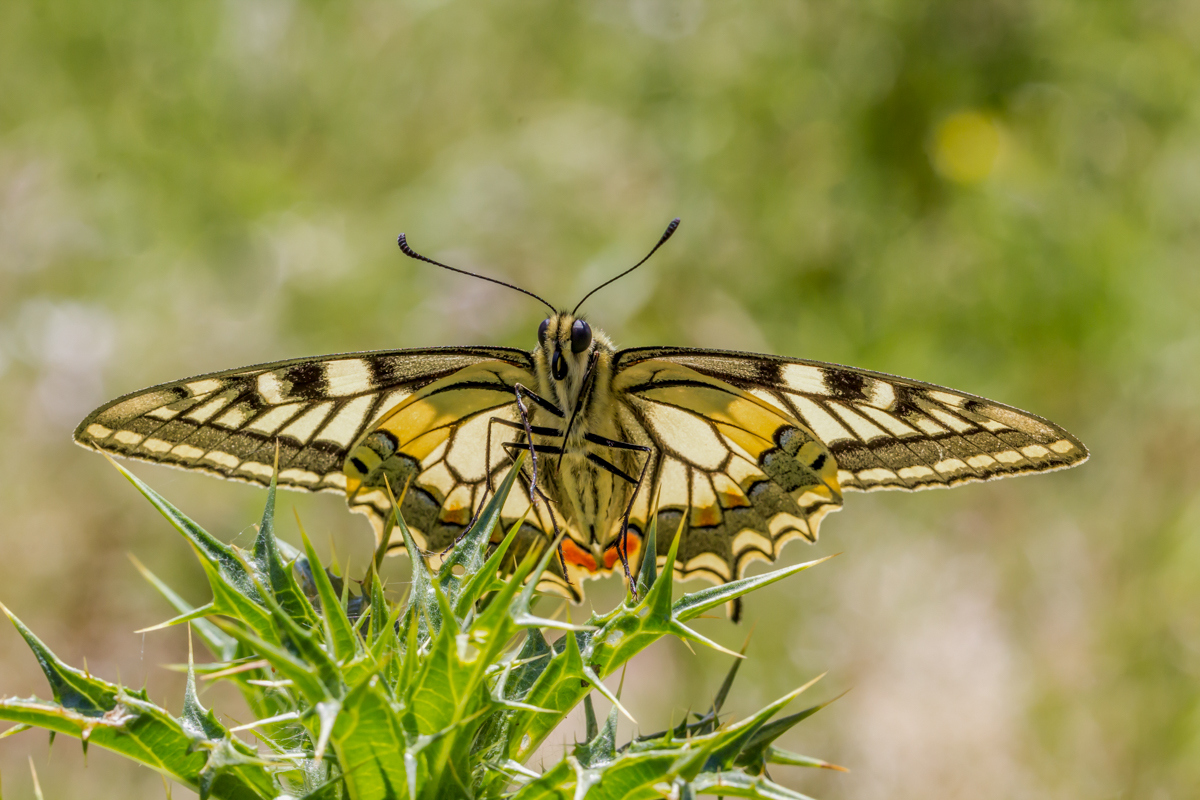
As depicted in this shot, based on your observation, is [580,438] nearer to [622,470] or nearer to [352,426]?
[622,470]

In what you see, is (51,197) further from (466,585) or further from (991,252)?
(991,252)

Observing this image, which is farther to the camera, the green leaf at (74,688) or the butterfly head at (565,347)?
the butterfly head at (565,347)

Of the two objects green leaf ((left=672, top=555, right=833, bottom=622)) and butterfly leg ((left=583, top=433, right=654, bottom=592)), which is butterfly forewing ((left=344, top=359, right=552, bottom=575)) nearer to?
butterfly leg ((left=583, top=433, right=654, bottom=592))

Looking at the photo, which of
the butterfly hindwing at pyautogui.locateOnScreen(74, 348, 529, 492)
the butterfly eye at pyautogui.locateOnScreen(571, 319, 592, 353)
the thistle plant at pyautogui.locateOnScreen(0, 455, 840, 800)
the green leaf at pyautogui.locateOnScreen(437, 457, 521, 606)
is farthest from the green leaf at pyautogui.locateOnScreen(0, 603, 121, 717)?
the butterfly eye at pyautogui.locateOnScreen(571, 319, 592, 353)

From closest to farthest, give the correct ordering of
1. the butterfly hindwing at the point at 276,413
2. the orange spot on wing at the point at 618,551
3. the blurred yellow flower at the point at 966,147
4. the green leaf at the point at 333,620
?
the green leaf at the point at 333,620
the butterfly hindwing at the point at 276,413
the orange spot on wing at the point at 618,551
the blurred yellow flower at the point at 966,147

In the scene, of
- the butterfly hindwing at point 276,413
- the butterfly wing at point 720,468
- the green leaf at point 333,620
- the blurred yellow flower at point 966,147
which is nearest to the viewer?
the green leaf at point 333,620

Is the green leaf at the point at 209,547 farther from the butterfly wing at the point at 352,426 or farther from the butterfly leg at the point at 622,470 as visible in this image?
the butterfly leg at the point at 622,470

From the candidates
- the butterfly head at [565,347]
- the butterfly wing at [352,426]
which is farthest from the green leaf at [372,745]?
the butterfly head at [565,347]
